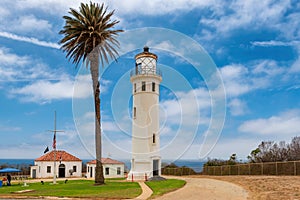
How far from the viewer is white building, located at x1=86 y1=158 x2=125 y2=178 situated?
4712 cm

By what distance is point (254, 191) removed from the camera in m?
19.1

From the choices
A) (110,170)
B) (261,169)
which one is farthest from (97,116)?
(110,170)

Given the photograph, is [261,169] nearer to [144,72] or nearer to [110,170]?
[144,72]

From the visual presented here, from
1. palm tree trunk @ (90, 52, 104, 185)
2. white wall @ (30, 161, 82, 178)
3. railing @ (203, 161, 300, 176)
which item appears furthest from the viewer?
white wall @ (30, 161, 82, 178)

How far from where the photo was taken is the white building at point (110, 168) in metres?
47.1

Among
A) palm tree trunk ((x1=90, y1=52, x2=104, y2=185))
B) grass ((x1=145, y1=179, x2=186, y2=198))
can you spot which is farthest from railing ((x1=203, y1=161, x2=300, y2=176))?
palm tree trunk ((x1=90, y1=52, x2=104, y2=185))

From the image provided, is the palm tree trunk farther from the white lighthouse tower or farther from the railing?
the railing

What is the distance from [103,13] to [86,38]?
260cm

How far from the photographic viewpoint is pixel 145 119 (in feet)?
111

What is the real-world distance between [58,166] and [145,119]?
24439 mm

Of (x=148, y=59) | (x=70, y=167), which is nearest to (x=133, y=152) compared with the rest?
(x=148, y=59)

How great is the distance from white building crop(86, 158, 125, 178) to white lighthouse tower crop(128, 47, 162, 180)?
13.5 meters

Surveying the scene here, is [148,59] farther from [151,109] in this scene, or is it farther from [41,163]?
[41,163]

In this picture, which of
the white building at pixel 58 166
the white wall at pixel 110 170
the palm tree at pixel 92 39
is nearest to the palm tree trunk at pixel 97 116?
the palm tree at pixel 92 39
